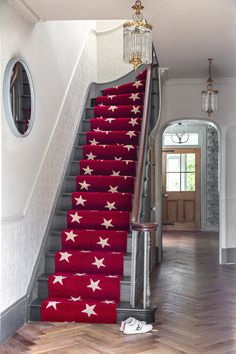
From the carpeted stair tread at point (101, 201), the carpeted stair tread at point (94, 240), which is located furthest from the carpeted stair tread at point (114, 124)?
the carpeted stair tread at point (94, 240)

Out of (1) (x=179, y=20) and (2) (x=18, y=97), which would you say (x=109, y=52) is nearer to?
(1) (x=179, y=20)

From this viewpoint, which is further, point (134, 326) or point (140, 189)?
point (140, 189)

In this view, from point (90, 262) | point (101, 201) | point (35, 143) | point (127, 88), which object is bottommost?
point (90, 262)

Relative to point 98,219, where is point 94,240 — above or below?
below

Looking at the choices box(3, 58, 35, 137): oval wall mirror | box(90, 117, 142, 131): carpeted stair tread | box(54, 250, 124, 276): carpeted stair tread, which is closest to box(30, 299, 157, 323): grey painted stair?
box(54, 250, 124, 276): carpeted stair tread

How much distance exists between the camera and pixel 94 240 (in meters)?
4.77

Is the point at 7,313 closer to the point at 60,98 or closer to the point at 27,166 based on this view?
the point at 27,166

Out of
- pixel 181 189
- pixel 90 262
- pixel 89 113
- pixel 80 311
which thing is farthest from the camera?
pixel 181 189

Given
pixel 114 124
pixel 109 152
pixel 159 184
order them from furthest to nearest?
pixel 159 184, pixel 114 124, pixel 109 152

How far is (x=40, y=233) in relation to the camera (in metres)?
4.57

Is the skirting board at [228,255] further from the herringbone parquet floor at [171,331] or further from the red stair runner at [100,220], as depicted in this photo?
the red stair runner at [100,220]

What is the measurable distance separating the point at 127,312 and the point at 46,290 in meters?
0.81

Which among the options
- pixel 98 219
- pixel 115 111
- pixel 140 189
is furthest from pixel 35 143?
pixel 115 111

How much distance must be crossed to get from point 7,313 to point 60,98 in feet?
8.14
